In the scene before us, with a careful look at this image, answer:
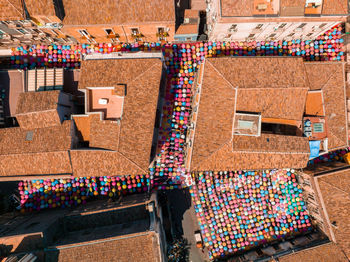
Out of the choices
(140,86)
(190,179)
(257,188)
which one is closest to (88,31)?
(140,86)

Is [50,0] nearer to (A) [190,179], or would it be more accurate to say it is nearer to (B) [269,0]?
(B) [269,0]

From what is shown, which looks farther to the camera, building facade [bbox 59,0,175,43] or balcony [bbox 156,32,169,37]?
balcony [bbox 156,32,169,37]

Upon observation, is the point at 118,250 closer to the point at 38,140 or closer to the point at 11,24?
the point at 38,140

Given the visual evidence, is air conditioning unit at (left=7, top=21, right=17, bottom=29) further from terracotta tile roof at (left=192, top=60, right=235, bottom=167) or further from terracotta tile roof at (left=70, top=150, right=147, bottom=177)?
terracotta tile roof at (left=192, top=60, right=235, bottom=167)

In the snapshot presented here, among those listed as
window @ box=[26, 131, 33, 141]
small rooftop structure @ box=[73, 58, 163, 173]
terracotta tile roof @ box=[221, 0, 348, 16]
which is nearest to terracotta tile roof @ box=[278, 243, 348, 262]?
small rooftop structure @ box=[73, 58, 163, 173]

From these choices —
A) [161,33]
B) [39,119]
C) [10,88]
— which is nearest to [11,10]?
[10,88]

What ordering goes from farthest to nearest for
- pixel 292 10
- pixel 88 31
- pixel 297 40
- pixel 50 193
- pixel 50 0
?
pixel 297 40
pixel 50 193
pixel 88 31
pixel 292 10
pixel 50 0
